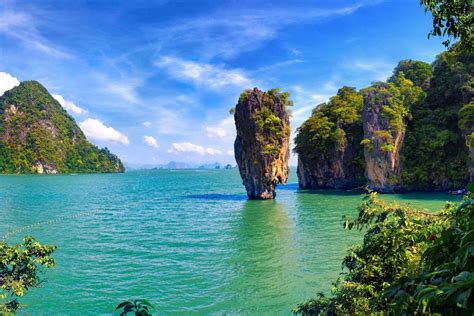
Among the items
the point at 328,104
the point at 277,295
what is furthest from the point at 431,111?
the point at 277,295

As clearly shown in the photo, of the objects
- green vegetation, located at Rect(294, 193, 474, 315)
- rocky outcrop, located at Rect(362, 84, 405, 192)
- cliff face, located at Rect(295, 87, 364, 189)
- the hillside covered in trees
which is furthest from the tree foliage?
green vegetation, located at Rect(294, 193, 474, 315)

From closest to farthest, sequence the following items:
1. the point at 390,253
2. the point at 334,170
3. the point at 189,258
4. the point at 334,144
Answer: the point at 390,253
the point at 189,258
the point at 334,144
the point at 334,170

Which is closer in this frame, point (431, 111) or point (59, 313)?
point (59, 313)

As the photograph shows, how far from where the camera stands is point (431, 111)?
45.4 metres

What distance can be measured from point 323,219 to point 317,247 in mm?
9067

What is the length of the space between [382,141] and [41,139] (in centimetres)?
14272

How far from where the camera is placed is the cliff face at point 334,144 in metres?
52.2

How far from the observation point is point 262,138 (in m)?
41.8

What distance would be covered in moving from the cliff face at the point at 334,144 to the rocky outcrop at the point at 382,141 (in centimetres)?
599

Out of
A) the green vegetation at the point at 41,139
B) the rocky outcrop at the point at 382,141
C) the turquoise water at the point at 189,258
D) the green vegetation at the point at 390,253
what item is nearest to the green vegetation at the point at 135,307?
the green vegetation at the point at 390,253

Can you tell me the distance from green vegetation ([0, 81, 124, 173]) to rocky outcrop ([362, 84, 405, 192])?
13583cm

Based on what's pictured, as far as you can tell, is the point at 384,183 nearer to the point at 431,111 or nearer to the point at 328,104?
the point at 431,111

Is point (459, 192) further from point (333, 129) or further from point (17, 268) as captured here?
point (17, 268)

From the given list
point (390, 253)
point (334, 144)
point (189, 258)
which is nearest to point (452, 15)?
point (390, 253)
